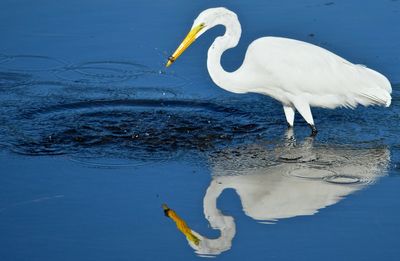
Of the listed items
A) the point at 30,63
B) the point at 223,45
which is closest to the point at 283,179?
the point at 223,45

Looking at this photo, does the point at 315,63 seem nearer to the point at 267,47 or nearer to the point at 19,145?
the point at 267,47

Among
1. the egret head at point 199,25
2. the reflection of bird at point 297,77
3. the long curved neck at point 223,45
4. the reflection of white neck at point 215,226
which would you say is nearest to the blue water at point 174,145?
the reflection of white neck at point 215,226

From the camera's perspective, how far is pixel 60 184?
28.2 ft

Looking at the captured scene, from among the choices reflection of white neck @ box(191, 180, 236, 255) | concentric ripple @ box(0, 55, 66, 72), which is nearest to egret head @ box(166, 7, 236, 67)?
reflection of white neck @ box(191, 180, 236, 255)

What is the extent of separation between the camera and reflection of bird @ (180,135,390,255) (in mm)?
8124

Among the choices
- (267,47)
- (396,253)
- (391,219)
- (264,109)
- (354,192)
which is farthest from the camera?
(264,109)

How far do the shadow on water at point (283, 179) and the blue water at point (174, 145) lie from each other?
0.06 ft

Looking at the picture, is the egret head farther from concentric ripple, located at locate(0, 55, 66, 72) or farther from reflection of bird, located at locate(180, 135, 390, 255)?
concentric ripple, located at locate(0, 55, 66, 72)

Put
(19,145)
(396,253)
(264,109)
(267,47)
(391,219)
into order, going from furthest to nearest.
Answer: (264,109) < (267,47) < (19,145) < (391,219) < (396,253)

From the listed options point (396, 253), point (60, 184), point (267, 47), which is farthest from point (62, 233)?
point (267, 47)

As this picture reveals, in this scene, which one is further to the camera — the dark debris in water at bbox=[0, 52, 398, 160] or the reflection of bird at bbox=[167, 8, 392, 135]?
the reflection of bird at bbox=[167, 8, 392, 135]

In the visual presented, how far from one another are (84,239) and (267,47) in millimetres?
3477

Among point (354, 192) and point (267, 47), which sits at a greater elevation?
point (267, 47)

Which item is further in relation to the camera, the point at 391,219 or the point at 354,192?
the point at 354,192
